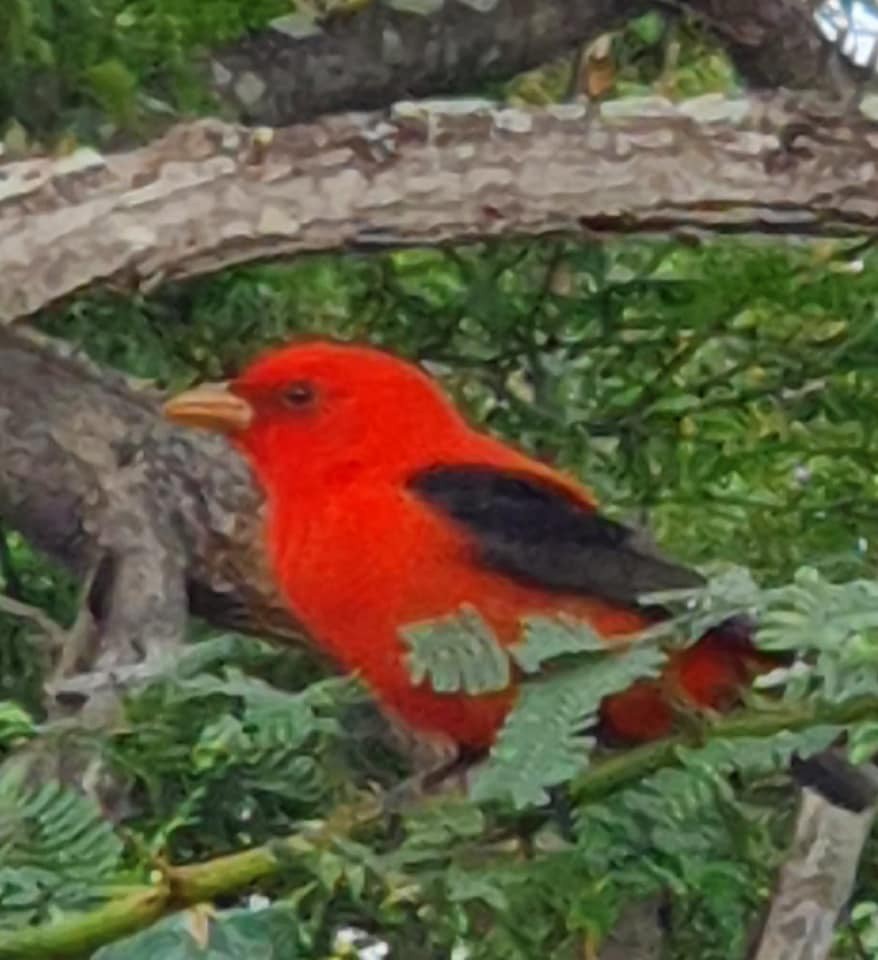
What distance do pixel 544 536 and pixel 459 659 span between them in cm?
19

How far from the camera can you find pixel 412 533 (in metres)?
0.60

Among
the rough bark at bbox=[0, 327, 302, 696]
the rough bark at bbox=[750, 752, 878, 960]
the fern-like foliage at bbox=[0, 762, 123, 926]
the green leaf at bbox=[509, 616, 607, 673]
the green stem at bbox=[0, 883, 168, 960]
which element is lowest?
the rough bark at bbox=[0, 327, 302, 696]

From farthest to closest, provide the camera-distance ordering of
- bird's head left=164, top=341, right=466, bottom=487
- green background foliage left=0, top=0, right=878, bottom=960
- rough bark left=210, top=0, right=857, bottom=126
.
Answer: rough bark left=210, top=0, right=857, bottom=126 → green background foliage left=0, top=0, right=878, bottom=960 → bird's head left=164, top=341, right=466, bottom=487

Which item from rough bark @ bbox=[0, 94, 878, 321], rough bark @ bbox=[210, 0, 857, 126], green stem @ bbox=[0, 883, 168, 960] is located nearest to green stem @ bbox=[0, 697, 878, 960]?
green stem @ bbox=[0, 883, 168, 960]

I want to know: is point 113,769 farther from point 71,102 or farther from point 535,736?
point 71,102

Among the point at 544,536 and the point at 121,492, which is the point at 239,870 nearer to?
the point at 544,536

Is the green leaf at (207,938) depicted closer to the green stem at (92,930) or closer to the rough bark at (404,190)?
the green stem at (92,930)

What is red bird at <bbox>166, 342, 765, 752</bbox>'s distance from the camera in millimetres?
564

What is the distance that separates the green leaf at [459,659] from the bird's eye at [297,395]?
9.3 inches

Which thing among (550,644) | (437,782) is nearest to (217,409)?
(437,782)

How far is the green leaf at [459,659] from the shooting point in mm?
421

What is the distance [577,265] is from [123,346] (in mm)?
155

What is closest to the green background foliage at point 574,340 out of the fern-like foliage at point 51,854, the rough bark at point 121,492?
the rough bark at point 121,492

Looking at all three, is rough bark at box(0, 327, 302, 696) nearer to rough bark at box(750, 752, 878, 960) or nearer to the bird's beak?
the bird's beak
